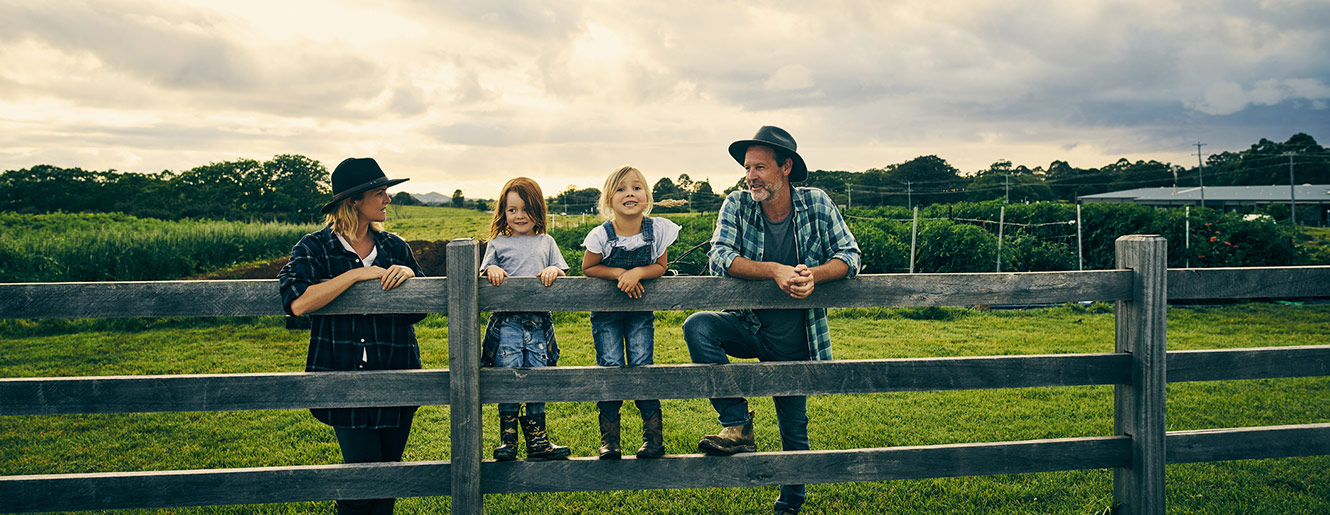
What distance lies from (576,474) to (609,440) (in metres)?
0.20

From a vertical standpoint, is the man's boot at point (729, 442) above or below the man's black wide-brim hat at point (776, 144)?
below

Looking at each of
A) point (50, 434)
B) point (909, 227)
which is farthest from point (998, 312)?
point (50, 434)

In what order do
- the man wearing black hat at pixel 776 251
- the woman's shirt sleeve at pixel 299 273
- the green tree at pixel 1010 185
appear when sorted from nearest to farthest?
the woman's shirt sleeve at pixel 299 273
the man wearing black hat at pixel 776 251
the green tree at pixel 1010 185

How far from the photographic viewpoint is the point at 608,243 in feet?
11.8

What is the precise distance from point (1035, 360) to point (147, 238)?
2150 centimetres

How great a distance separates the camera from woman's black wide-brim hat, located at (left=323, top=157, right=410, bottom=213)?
3295mm

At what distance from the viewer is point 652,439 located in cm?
320

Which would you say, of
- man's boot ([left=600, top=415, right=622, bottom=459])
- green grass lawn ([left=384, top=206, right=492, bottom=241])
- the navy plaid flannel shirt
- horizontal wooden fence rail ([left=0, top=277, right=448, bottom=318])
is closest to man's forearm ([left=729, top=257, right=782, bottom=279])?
man's boot ([left=600, top=415, right=622, bottom=459])

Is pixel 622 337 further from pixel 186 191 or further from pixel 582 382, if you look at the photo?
pixel 186 191

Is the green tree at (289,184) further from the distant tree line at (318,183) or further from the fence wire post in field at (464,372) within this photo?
the fence wire post in field at (464,372)

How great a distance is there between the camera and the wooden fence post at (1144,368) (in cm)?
328

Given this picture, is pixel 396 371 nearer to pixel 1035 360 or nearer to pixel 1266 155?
pixel 1035 360

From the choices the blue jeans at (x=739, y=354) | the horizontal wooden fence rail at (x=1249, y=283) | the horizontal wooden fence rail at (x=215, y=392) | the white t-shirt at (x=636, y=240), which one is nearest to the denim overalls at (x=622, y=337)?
the blue jeans at (x=739, y=354)

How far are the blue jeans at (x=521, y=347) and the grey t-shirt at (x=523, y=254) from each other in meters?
0.34
